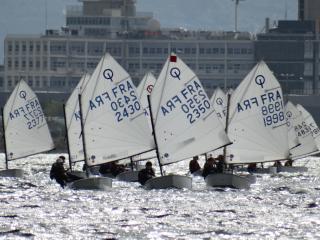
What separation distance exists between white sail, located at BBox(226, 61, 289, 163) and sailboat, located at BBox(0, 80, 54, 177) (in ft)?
53.4

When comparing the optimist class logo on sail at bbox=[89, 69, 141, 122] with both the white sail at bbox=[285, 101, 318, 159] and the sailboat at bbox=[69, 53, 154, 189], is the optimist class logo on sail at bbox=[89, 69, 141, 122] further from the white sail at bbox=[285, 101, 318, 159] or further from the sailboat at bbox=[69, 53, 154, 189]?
the white sail at bbox=[285, 101, 318, 159]

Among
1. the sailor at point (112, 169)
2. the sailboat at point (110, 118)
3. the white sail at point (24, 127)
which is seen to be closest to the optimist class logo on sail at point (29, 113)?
the white sail at point (24, 127)

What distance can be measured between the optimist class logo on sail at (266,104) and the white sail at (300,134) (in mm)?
26147

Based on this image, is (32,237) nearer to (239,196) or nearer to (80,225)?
(80,225)

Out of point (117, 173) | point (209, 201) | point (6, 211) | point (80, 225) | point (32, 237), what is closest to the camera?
point (32, 237)

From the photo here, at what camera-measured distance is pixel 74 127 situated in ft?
340

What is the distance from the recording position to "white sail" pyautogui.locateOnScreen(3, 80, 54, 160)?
354 ft

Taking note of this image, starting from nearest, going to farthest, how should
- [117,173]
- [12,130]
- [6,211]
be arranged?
[6,211], [117,173], [12,130]

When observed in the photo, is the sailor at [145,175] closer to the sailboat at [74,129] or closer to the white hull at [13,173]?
the sailboat at [74,129]

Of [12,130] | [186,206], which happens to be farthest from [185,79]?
[12,130]

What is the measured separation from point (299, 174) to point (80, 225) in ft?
162

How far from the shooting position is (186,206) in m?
72.1

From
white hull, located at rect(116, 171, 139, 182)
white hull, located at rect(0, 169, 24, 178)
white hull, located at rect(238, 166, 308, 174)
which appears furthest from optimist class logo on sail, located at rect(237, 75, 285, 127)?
white hull, located at rect(0, 169, 24, 178)

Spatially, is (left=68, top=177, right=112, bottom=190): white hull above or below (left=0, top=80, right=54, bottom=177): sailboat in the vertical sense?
below
